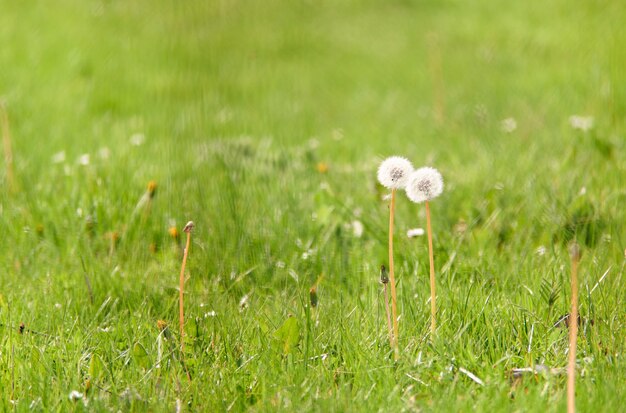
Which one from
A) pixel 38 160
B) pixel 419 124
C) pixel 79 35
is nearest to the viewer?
pixel 38 160

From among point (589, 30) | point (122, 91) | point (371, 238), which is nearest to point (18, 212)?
point (371, 238)

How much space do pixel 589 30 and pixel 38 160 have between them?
5.81 meters

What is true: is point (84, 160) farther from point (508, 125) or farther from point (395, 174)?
point (508, 125)

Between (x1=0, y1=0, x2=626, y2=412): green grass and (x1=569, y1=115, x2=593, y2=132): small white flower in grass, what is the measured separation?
5 centimetres

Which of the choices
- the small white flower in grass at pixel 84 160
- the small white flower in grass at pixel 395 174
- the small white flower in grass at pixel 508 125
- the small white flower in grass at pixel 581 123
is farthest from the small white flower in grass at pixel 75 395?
the small white flower in grass at pixel 508 125

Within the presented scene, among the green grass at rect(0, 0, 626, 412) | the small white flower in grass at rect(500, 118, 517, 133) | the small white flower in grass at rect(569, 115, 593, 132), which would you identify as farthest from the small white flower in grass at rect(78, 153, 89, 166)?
the small white flower in grass at rect(569, 115, 593, 132)

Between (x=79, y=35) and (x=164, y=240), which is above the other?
(x=79, y=35)

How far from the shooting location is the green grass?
7.81 ft

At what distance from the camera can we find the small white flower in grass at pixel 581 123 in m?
4.94

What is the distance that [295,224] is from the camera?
358 centimetres

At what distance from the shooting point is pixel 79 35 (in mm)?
7562

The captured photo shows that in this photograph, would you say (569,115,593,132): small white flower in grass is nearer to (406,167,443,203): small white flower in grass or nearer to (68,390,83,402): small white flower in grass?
(406,167,443,203): small white flower in grass

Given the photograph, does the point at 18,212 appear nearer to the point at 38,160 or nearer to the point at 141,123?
the point at 38,160

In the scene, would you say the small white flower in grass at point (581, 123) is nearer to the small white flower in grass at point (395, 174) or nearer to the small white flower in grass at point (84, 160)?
the small white flower in grass at point (395, 174)
